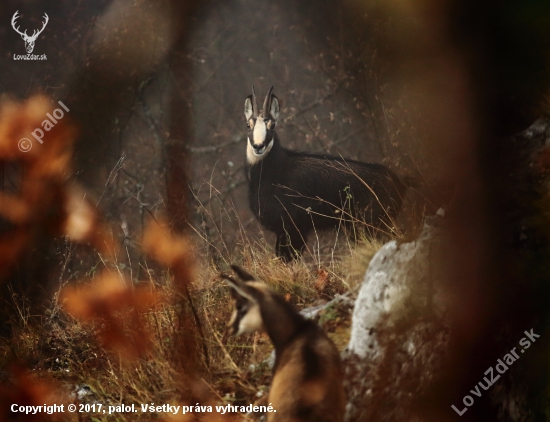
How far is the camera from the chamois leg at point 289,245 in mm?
2920

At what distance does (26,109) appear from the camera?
10.1 feet

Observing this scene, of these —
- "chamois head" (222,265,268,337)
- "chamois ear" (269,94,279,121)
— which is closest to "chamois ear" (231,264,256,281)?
"chamois head" (222,265,268,337)

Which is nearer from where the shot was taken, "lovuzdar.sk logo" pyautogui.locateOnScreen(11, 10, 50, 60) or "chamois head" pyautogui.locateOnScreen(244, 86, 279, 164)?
"chamois head" pyautogui.locateOnScreen(244, 86, 279, 164)

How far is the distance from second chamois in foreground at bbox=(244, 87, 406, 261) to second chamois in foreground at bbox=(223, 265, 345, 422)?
496mm

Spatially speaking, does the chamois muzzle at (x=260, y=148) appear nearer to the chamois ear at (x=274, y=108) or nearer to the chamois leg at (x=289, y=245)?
the chamois ear at (x=274, y=108)

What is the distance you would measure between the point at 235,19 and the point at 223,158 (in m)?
0.69

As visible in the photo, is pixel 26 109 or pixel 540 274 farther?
pixel 26 109

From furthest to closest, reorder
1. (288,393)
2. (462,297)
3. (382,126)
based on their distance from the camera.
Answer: (382,126) < (462,297) < (288,393)

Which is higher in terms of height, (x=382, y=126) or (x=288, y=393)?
(x=382, y=126)

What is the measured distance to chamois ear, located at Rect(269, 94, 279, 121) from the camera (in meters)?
2.94

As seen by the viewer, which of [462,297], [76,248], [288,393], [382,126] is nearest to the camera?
[288,393]

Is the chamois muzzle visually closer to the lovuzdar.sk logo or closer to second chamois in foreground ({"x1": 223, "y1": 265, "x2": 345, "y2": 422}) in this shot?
second chamois in foreground ({"x1": 223, "y1": 265, "x2": 345, "y2": 422})

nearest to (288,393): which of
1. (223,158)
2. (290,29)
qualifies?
(223,158)

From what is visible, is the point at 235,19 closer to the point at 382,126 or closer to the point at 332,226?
the point at 382,126
